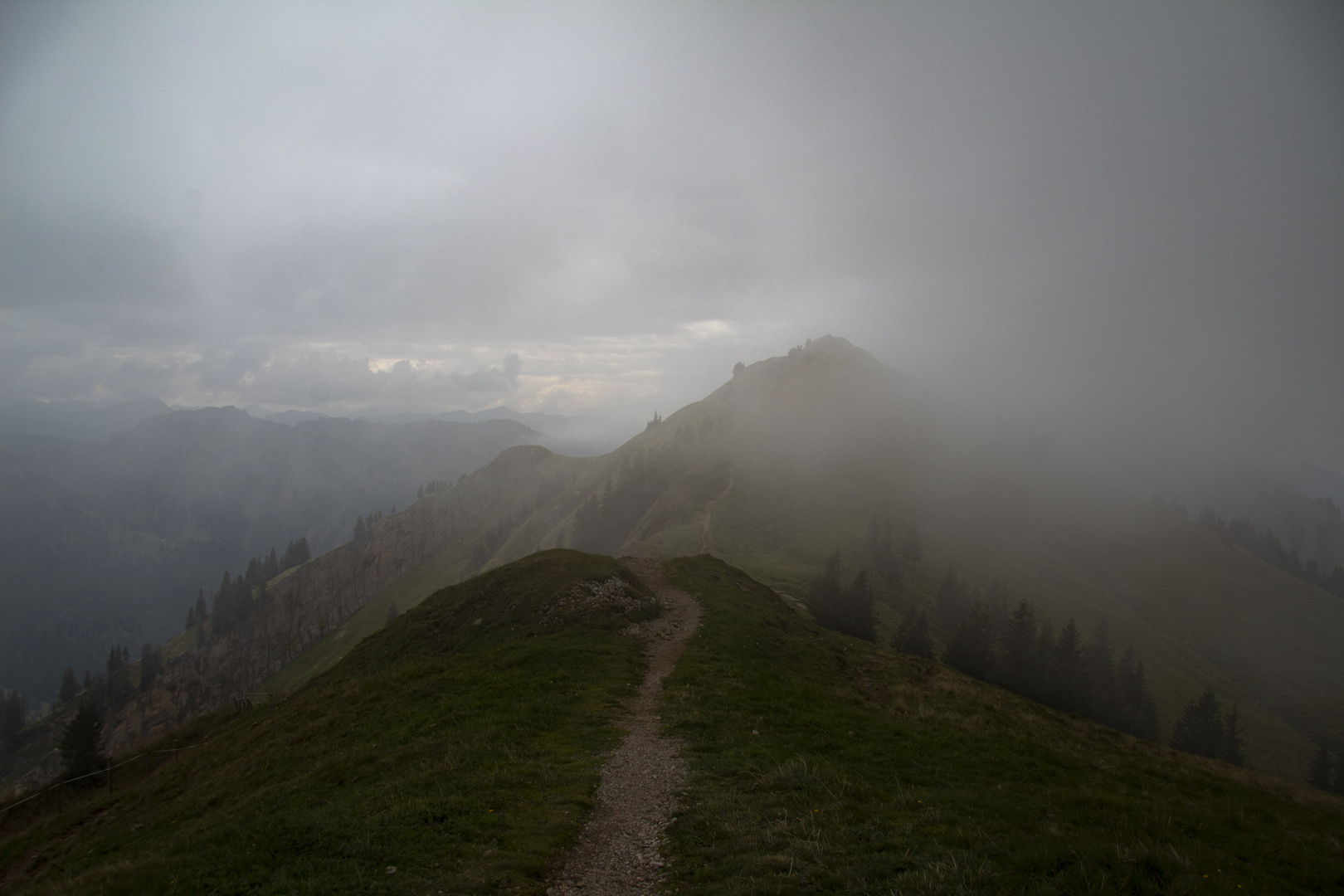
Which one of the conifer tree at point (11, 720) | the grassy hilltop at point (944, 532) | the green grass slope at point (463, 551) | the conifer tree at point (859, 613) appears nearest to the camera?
the conifer tree at point (859, 613)

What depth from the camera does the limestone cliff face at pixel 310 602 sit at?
404 feet

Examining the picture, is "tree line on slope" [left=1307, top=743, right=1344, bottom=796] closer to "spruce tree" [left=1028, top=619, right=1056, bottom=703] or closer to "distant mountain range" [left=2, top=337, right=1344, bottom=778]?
"distant mountain range" [left=2, top=337, right=1344, bottom=778]

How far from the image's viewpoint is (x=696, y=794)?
1312cm

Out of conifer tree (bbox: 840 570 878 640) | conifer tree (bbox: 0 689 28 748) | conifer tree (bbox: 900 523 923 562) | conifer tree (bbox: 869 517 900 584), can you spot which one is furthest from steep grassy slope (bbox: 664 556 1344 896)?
conifer tree (bbox: 0 689 28 748)

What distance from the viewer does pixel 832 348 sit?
643 feet

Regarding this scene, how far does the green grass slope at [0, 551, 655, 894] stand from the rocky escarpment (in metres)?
116

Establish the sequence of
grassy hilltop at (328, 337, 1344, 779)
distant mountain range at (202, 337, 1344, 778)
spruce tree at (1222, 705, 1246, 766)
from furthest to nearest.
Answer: distant mountain range at (202, 337, 1344, 778), grassy hilltop at (328, 337, 1344, 779), spruce tree at (1222, 705, 1246, 766)

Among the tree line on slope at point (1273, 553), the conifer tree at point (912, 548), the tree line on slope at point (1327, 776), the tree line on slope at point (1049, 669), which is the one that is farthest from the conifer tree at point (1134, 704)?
the tree line on slope at point (1273, 553)

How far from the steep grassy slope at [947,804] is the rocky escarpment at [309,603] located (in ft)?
452

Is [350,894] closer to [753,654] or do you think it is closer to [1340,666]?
[753,654]

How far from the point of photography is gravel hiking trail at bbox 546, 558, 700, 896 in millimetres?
9883

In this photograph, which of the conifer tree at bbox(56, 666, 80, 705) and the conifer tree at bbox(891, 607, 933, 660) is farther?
the conifer tree at bbox(56, 666, 80, 705)

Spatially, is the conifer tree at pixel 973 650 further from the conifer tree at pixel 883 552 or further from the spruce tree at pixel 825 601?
the conifer tree at pixel 883 552

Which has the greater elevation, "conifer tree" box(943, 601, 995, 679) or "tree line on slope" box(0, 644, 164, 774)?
"conifer tree" box(943, 601, 995, 679)
